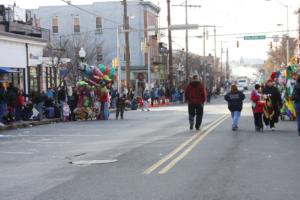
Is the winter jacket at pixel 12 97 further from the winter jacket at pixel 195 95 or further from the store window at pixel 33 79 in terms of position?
the store window at pixel 33 79

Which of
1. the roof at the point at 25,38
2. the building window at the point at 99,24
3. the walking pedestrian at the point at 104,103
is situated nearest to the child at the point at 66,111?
the walking pedestrian at the point at 104,103

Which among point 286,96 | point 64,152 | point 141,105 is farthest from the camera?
point 141,105

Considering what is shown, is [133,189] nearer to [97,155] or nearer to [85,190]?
[85,190]

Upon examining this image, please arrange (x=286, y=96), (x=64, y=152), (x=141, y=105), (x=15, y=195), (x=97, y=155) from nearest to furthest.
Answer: (x=15, y=195) → (x=97, y=155) → (x=64, y=152) → (x=286, y=96) → (x=141, y=105)

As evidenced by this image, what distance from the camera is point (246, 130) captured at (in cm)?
1888

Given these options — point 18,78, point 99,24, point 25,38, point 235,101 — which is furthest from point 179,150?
point 99,24

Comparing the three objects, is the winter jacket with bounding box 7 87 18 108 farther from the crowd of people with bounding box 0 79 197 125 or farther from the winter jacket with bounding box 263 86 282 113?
the winter jacket with bounding box 263 86 282 113

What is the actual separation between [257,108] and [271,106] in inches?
36.3

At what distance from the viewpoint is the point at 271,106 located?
19.2 meters

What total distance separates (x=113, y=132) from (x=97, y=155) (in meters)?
6.73

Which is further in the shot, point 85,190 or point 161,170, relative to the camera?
point 161,170

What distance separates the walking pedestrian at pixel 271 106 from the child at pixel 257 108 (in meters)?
0.40

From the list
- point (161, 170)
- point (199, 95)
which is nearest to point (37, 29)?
point (199, 95)

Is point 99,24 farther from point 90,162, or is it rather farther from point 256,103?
point 90,162
